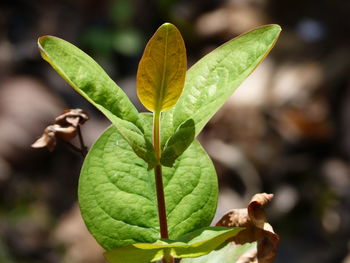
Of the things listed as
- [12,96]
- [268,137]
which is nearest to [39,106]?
[12,96]

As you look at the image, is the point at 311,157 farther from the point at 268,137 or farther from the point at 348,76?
the point at 348,76

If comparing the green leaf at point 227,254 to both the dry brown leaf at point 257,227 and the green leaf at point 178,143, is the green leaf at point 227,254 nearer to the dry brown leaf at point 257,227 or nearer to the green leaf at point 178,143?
the dry brown leaf at point 257,227

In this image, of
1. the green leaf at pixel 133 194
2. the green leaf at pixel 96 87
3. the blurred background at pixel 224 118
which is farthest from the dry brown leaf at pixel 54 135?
the blurred background at pixel 224 118

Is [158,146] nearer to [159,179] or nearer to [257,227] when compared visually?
[159,179]

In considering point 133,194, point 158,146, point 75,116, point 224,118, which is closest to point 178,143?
point 158,146

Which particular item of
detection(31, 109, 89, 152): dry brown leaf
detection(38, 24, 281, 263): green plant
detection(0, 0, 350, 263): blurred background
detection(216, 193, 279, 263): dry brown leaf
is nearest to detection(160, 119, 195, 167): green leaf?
detection(38, 24, 281, 263): green plant

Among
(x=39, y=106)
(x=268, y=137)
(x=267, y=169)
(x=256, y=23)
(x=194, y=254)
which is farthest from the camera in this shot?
(x=256, y=23)
